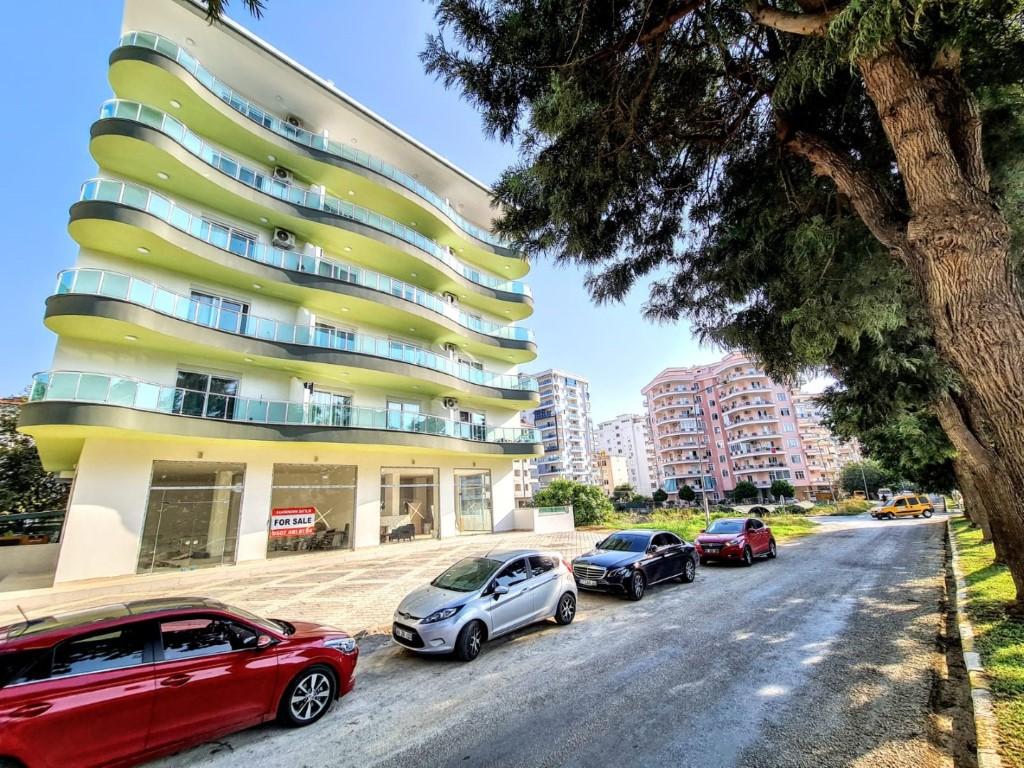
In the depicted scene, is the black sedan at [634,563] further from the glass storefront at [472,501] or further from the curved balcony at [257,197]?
the curved balcony at [257,197]

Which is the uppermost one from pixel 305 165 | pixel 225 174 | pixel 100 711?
pixel 305 165

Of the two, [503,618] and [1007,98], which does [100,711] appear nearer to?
[503,618]

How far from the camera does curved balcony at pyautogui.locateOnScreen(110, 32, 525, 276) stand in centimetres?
1469

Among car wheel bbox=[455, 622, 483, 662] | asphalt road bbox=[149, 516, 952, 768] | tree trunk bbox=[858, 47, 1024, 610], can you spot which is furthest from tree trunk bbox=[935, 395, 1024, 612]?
car wheel bbox=[455, 622, 483, 662]

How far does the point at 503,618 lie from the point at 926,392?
388 inches

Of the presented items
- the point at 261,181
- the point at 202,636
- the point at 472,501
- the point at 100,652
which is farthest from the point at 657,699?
the point at 261,181

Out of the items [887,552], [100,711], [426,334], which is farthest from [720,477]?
[100,711]

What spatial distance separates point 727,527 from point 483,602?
11.0m

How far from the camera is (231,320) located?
15109mm

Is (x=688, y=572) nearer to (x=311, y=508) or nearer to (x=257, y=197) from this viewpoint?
(x=311, y=508)

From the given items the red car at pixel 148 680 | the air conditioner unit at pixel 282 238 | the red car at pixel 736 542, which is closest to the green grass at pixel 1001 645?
the red car at pixel 736 542

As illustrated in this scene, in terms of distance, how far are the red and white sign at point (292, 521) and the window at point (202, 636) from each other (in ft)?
42.9

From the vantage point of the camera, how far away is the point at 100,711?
3469 millimetres

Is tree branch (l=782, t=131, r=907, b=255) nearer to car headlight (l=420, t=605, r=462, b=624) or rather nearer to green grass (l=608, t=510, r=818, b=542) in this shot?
car headlight (l=420, t=605, r=462, b=624)
